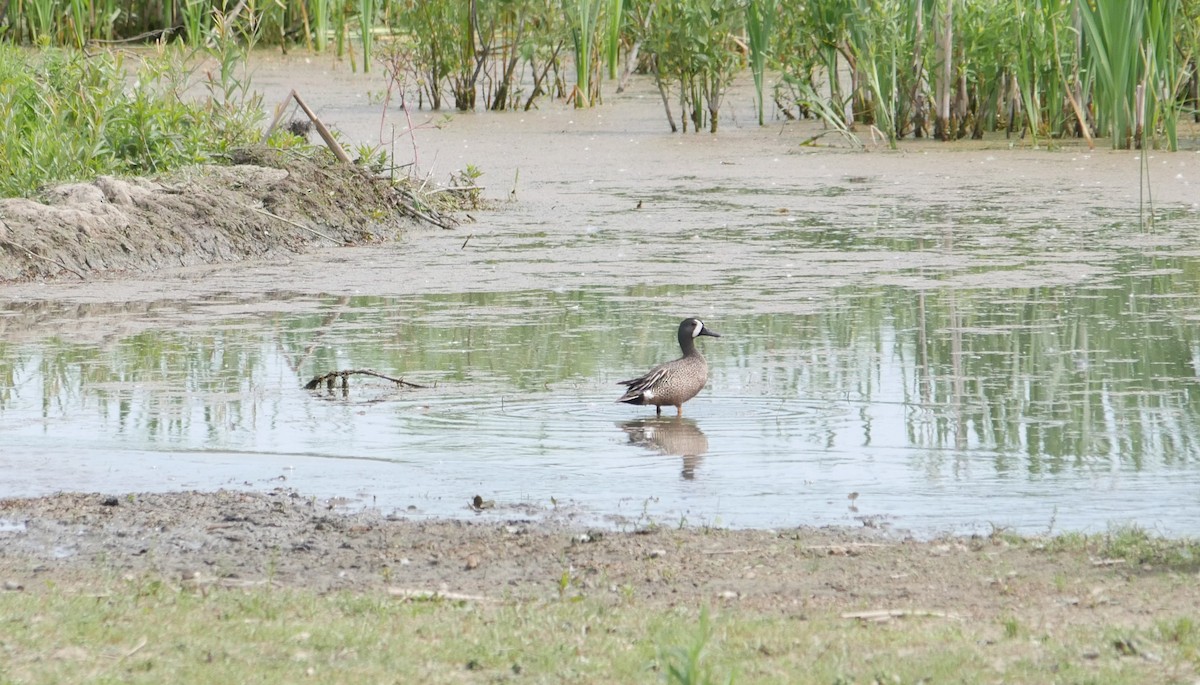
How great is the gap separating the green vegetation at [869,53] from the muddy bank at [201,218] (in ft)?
3.86

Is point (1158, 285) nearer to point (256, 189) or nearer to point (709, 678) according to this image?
point (256, 189)

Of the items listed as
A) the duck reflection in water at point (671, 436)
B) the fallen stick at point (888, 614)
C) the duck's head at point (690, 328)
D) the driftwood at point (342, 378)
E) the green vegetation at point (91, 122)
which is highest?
the green vegetation at point (91, 122)

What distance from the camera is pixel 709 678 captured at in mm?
3439

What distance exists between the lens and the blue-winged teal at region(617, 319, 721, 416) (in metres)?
6.95

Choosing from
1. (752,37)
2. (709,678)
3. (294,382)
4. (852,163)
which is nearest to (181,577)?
(709,678)

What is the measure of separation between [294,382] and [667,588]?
3429 millimetres

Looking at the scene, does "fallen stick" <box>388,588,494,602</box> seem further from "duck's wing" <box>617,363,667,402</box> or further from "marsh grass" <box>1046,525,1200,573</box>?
"duck's wing" <box>617,363,667,402</box>

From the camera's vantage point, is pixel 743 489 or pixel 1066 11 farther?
pixel 1066 11

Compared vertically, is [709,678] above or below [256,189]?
below

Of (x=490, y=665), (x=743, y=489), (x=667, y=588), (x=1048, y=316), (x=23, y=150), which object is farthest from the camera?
(x=23, y=150)

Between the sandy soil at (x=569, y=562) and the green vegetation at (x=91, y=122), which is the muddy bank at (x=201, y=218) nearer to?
the green vegetation at (x=91, y=122)

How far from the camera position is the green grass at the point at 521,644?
371cm

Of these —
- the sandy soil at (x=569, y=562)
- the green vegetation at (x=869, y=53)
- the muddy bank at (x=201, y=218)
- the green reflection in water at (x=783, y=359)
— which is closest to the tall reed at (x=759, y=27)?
the green vegetation at (x=869, y=53)

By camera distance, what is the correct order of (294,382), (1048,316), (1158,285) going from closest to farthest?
(294,382), (1048,316), (1158,285)
